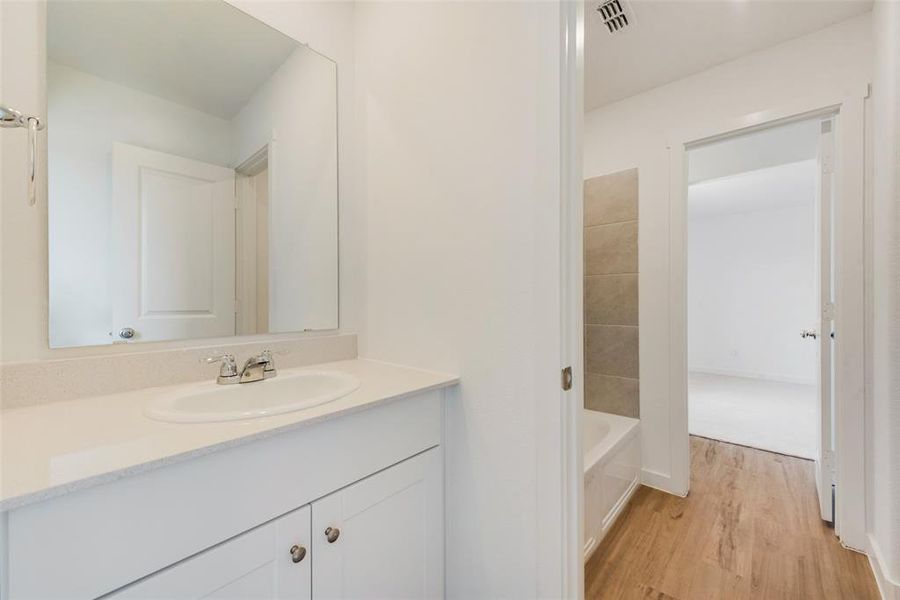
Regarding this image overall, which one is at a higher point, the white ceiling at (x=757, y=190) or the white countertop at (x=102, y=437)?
the white ceiling at (x=757, y=190)

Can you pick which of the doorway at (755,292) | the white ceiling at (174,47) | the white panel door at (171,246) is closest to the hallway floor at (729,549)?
the doorway at (755,292)

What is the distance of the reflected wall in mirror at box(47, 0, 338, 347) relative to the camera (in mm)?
952

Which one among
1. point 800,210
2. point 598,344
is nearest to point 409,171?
point 598,344

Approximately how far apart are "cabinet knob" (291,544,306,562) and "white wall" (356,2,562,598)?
48 centimetres

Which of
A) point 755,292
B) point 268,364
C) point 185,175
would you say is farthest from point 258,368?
point 755,292

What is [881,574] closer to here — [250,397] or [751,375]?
[250,397]

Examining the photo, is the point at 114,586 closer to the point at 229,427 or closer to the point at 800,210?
the point at 229,427

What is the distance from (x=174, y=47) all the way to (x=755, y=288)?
21.4ft

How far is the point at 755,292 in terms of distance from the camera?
16.7ft

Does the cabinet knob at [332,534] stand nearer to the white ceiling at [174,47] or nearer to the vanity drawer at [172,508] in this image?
the vanity drawer at [172,508]

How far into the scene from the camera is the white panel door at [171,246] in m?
1.03

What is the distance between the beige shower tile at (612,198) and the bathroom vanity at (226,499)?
175 cm

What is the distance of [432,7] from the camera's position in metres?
1.20

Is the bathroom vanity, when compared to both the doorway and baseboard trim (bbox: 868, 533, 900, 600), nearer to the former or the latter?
baseboard trim (bbox: 868, 533, 900, 600)
